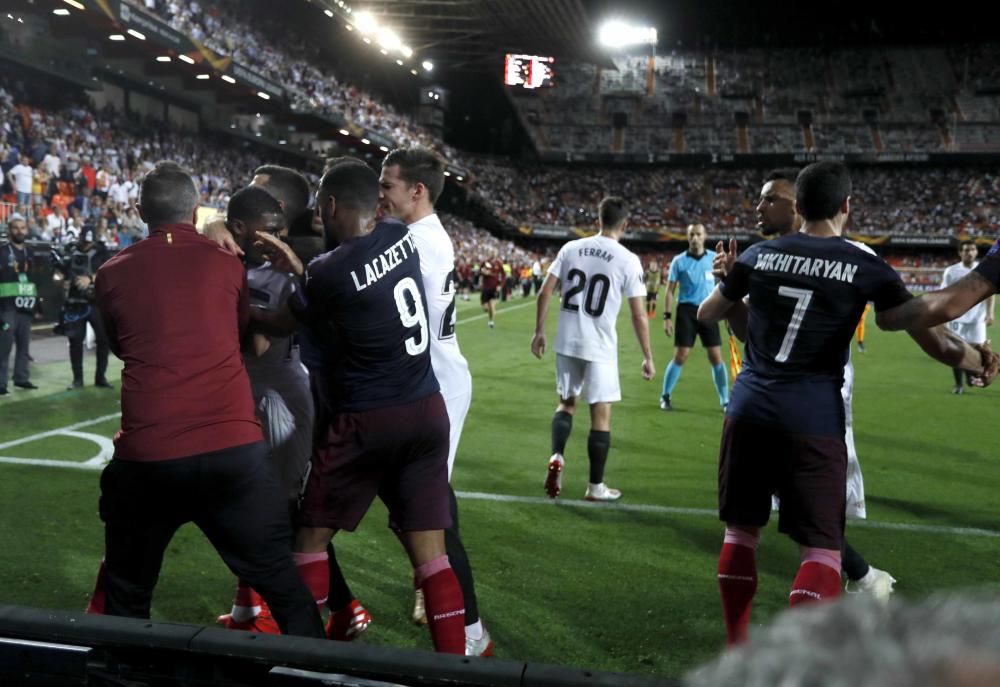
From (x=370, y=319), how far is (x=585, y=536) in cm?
283

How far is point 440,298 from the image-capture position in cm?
400

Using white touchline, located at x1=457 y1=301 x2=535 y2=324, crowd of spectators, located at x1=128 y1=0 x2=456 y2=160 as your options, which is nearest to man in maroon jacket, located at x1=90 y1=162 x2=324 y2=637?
white touchline, located at x1=457 y1=301 x2=535 y2=324

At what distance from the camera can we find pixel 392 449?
327 cm

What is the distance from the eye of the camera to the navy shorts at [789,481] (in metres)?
3.30

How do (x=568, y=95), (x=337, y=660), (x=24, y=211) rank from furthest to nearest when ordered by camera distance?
(x=568, y=95) → (x=24, y=211) → (x=337, y=660)

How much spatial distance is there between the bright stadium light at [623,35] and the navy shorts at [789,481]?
61446 millimetres

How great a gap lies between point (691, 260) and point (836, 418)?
677 centimetres

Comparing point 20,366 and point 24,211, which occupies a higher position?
point 24,211

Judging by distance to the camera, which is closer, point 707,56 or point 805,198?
point 805,198

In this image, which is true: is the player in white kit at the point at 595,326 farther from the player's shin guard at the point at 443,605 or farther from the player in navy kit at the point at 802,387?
the player's shin guard at the point at 443,605

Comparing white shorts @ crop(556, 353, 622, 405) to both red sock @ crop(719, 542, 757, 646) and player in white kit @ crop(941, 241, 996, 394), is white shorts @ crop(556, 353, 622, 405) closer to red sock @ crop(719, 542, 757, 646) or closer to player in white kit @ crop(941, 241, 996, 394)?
red sock @ crop(719, 542, 757, 646)

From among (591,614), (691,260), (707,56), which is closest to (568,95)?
(707,56)

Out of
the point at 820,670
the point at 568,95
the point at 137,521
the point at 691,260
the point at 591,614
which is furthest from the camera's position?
the point at 568,95

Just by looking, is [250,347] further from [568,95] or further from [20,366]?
[568,95]
